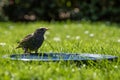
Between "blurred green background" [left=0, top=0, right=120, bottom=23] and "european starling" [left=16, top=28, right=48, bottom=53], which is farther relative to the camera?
"blurred green background" [left=0, top=0, right=120, bottom=23]

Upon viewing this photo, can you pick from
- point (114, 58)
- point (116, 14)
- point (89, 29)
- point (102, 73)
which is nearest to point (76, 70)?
point (102, 73)

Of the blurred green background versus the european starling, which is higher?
the european starling

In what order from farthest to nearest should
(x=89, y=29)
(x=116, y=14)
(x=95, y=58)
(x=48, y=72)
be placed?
(x=116, y=14)
(x=89, y=29)
(x=95, y=58)
(x=48, y=72)

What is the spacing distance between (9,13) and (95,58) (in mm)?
10720

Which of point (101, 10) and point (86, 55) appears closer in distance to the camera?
point (86, 55)

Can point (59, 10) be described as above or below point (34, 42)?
below

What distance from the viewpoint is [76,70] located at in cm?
521

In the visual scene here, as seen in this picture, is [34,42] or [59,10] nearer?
[34,42]

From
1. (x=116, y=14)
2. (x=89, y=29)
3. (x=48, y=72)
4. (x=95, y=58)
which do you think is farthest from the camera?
(x=116, y=14)

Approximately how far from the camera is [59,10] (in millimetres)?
16047

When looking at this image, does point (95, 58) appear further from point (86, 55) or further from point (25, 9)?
point (25, 9)

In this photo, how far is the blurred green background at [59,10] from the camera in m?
15.6

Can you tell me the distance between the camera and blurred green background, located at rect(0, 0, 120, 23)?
15.6 metres

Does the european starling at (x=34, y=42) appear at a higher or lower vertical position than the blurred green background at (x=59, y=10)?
higher
